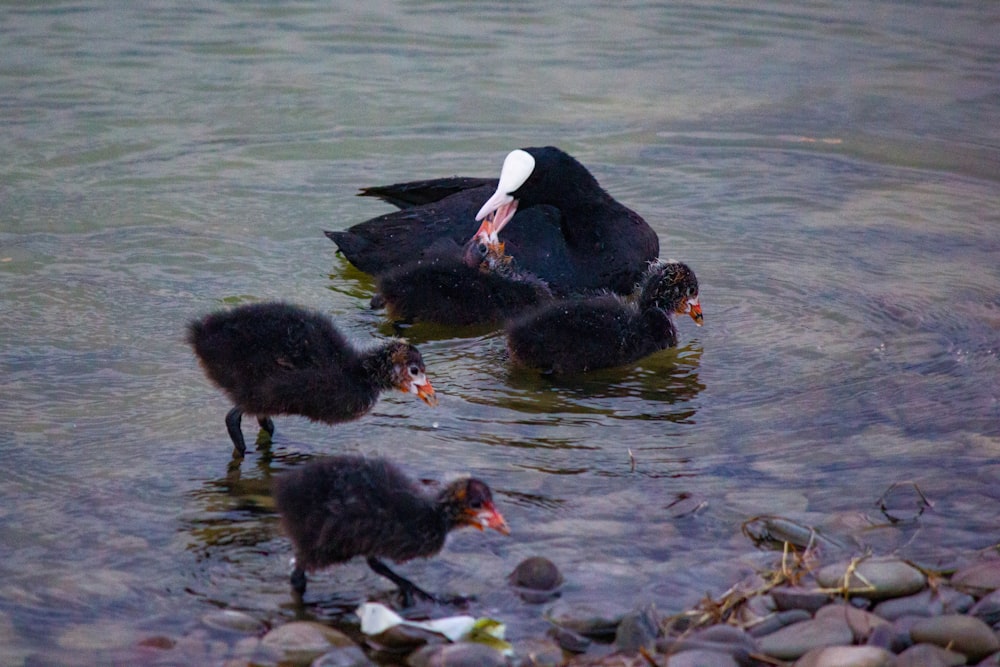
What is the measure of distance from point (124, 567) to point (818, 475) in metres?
2.57

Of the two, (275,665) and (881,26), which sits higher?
(881,26)

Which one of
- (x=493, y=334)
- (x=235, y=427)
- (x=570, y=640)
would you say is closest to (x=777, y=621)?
(x=570, y=640)

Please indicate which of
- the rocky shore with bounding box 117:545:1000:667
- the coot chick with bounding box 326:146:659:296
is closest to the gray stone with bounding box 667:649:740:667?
the rocky shore with bounding box 117:545:1000:667

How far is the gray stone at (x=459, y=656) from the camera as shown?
378 cm

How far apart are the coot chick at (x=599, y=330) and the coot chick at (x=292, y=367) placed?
1.05 meters

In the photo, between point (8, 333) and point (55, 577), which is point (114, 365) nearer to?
point (8, 333)

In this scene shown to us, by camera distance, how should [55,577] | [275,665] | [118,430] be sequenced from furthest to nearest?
[118,430] → [55,577] → [275,665]

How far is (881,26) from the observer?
13367mm

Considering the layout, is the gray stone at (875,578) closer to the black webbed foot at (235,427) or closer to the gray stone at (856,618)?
the gray stone at (856,618)

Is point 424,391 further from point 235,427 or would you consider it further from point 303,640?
point 303,640

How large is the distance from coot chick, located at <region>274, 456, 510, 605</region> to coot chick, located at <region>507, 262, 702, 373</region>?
1936 mm

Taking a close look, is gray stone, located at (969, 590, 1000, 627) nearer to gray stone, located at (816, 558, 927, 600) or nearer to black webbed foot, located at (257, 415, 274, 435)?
gray stone, located at (816, 558, 927, 600)

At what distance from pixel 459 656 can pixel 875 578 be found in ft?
4.49

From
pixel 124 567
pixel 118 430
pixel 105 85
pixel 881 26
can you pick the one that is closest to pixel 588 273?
pixel 118 430
